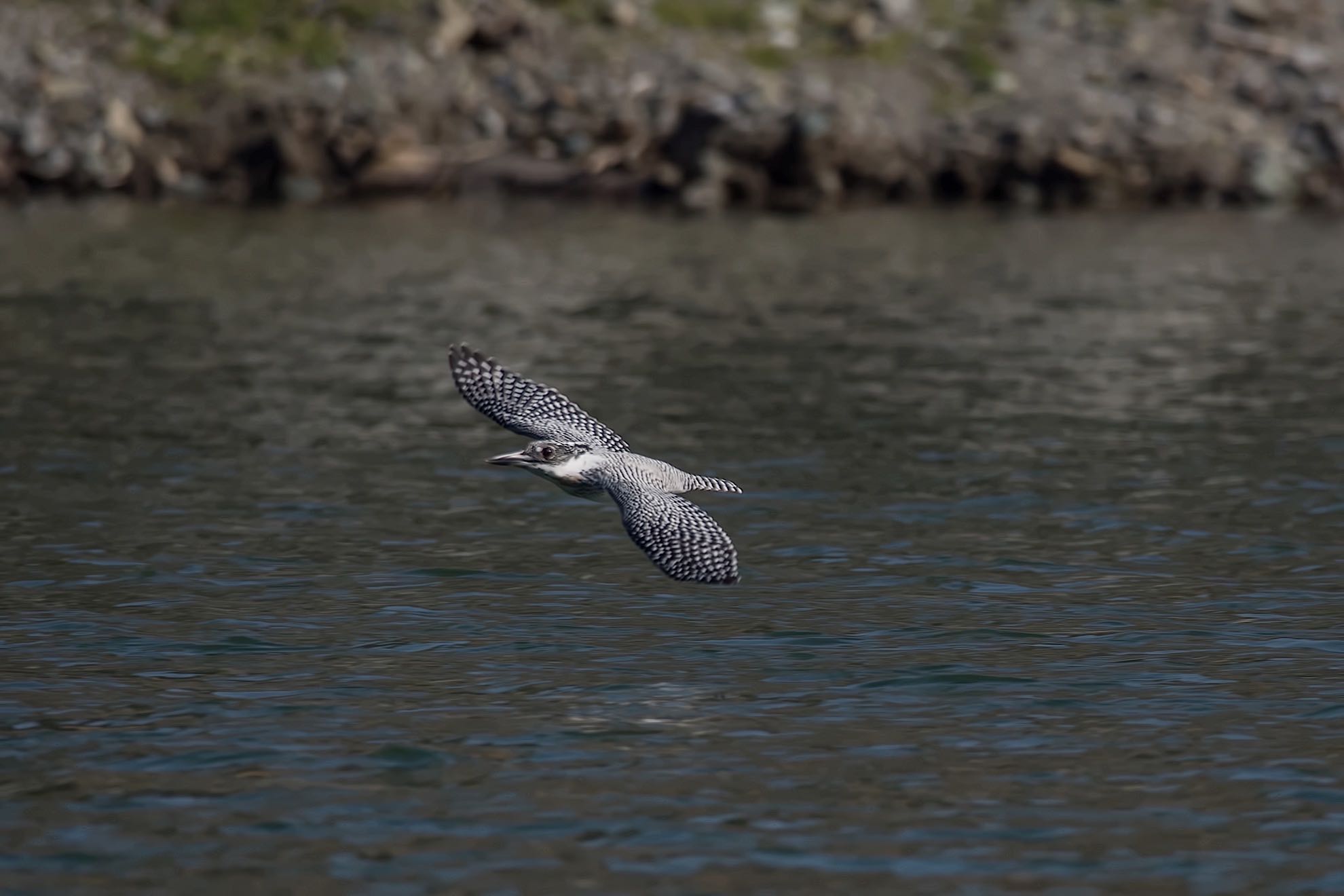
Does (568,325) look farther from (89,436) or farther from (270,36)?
(270,36)

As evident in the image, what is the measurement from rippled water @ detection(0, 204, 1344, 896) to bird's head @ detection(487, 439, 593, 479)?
1.18 meters

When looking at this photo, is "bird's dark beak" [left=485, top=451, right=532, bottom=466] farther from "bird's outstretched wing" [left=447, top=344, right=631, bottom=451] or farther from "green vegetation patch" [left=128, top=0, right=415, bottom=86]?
"green vegetation patch" [left=128, top=0, right=415, bottom=86]

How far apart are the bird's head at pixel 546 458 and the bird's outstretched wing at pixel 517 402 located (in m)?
0.91

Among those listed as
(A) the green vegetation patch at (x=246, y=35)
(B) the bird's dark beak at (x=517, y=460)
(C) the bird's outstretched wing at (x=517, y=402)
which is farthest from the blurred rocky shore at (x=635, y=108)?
(B) the bird's dark beak at (x=517, y=460)

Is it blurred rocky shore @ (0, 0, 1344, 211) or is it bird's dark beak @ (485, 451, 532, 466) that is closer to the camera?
bird's dark beak @ (485, 451, 532, 466)

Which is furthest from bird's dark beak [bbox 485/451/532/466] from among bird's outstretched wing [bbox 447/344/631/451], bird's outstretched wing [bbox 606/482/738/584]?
bird's outstretched wing [bbox 447/344/631/451]

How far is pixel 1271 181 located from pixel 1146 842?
35607 mm

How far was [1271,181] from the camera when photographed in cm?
4528

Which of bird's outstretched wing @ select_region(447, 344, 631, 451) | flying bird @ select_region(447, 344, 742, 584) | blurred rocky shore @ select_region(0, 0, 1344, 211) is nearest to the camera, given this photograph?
flying bird @ select_region(447, 344, 742, 584)

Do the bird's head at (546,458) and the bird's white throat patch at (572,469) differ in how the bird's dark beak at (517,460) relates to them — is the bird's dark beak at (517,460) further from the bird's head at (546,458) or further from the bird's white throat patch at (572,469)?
the bird's white throat patch at (572,469)

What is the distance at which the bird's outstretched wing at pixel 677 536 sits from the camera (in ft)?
44.9

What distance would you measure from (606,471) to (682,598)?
5.95ft

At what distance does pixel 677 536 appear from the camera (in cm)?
1423

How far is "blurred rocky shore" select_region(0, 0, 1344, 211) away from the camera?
4397 centimetres
